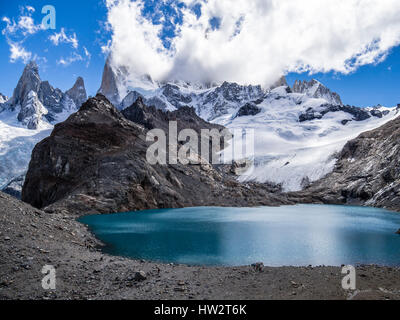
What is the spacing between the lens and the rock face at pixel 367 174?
78.1 metres

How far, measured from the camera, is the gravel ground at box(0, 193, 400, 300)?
38.4ft

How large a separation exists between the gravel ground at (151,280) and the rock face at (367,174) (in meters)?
63.8

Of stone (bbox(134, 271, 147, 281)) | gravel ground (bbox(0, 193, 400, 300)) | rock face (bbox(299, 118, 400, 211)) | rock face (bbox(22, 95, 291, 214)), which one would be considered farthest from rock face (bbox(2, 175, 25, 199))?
stone (bbox(134, 271, 147, 281))

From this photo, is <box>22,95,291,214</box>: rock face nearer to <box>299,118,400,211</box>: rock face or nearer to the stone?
<box>299,118,400,211</box>: rock face

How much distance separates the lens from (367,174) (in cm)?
9044

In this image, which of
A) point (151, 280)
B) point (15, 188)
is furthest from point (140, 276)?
point (15, 188)

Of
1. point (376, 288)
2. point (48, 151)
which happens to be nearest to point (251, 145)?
point (48, 151)

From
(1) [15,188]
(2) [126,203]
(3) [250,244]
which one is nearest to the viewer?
(3) [250,244]

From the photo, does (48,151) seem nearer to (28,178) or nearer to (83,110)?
(28,178)

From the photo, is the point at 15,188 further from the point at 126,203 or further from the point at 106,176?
the point at 126,203

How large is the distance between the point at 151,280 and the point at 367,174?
92.6m

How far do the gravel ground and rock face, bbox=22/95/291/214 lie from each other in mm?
33848
